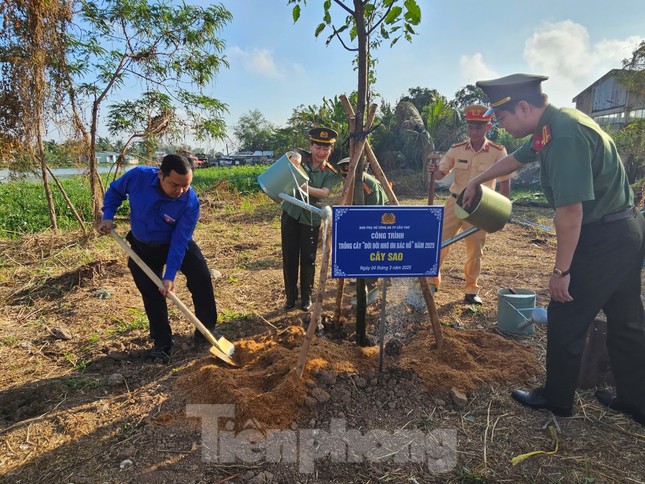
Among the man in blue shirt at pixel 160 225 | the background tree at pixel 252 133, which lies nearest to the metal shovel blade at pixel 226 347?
the man in blue shirt at pixel 160 225

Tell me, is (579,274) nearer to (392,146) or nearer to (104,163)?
(104,163)

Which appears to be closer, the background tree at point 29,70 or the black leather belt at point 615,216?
the black leather belt at point 615,216

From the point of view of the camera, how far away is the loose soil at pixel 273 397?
203 centimetres

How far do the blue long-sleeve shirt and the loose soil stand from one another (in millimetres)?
915

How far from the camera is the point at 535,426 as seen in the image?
2.30 meters

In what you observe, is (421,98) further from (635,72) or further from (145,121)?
(145,121)

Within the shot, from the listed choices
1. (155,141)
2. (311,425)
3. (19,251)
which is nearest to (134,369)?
(311,425)

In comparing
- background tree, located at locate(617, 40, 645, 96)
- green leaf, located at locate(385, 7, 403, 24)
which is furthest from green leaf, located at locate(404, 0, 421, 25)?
background tree, located at locate(617, 40, 645, 96)

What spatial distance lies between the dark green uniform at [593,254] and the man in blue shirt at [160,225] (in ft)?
7.28

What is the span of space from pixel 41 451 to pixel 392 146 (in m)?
20.2

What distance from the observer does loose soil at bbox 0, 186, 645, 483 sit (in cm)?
203

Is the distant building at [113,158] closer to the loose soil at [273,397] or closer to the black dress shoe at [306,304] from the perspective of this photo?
the loose soil at [273,397]

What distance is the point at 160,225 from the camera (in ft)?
9.55

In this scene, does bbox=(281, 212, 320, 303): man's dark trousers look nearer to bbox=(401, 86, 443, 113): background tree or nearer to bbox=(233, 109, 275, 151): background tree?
bbox=(401, 86, 443, 113): background tree
